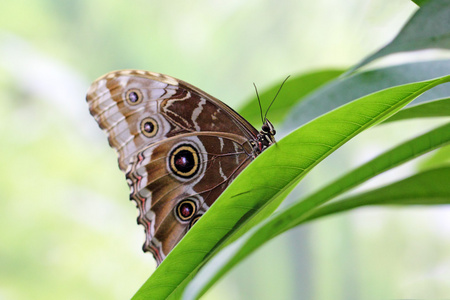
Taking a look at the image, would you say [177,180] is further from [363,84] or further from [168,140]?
[363,84]

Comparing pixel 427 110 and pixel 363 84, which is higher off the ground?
pixel 363 84

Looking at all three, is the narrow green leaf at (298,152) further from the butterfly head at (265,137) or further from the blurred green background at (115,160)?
the blurred green background at (115,160)

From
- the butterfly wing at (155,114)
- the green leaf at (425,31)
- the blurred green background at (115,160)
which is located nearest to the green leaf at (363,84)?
the green leaf at (425,31)

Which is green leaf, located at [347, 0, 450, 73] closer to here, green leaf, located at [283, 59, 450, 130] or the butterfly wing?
green leaf, located at [283, 59, 450, 130]

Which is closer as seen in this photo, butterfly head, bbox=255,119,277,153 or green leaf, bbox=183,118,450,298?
green leaf, bbox=183,118,450,298

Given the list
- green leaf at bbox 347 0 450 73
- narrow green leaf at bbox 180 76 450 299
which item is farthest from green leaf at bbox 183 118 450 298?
green leaf at bbox 347 0 450 73

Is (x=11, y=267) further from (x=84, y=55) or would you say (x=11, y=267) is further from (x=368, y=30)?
(x=368, y=30)

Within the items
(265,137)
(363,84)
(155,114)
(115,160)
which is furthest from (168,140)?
(115,160)
